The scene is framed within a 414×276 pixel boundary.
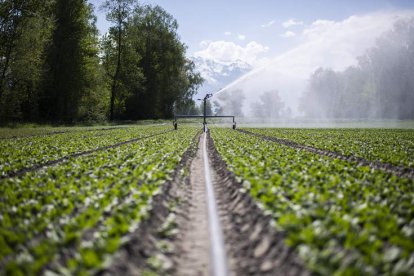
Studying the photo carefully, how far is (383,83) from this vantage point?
258 feet

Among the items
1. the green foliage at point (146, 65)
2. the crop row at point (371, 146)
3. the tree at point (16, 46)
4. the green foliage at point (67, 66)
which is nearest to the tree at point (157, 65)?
the green foliage at point (146, 65)

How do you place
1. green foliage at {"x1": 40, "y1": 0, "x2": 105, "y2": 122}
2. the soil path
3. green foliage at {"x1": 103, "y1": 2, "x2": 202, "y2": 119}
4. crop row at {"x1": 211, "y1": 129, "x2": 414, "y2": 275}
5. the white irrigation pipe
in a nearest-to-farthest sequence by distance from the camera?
crop row at {"x1": 211, "y1": 129, "x2": 414, "y2": 275}, the white irrigation pipe, the soil path, green foliage at {"x1": 40, "y1": 0, "x2": 105, "y2": 122}, green foliage at {"x1": 103, "y1": 2, "x2": 202, "y2": 119}

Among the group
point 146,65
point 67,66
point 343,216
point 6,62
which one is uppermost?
point 146,65

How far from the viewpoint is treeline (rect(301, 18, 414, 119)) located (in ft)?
239

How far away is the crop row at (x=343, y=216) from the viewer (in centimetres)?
397

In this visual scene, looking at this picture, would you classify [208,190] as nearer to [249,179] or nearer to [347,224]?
[249,179]

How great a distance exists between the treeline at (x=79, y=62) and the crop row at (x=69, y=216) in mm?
33617

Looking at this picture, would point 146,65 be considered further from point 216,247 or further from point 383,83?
point 216,247

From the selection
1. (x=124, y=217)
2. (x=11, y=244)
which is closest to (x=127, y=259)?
(x=124, y=217)

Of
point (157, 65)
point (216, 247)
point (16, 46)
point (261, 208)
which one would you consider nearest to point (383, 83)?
point (157, 65)

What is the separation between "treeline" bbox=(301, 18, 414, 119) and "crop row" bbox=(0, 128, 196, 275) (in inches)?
3080

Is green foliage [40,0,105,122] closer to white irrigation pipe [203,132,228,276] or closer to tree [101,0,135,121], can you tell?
tree [101,0,135,121]

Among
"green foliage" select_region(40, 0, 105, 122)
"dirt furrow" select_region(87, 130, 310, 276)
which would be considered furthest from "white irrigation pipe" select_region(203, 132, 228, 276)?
"green foliage" select_region(40, 0, 105, 122)

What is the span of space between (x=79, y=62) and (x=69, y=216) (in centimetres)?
4873
